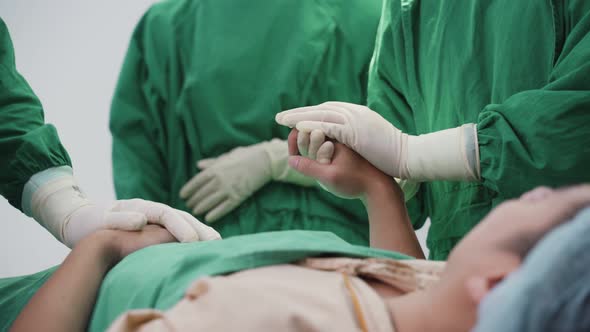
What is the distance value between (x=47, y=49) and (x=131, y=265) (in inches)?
51.6

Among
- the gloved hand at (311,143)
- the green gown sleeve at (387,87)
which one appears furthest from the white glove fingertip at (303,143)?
the green gown sleeve at (387,87)

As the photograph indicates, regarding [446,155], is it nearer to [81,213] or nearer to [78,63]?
[81,213]

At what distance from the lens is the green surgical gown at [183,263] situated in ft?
2.93

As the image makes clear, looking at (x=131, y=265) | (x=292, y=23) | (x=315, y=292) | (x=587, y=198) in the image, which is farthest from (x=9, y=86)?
(x=587, y=198)

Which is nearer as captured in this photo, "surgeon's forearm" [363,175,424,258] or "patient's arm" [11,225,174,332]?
"patient's arm" [11,225,174,332]

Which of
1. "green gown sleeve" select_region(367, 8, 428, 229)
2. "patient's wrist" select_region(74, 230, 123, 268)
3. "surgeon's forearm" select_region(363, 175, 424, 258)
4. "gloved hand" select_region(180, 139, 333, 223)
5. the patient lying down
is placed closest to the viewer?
the patient lying down

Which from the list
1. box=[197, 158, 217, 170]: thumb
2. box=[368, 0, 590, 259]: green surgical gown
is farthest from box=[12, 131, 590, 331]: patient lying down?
box=[197, 158, 217, 170]: thumb

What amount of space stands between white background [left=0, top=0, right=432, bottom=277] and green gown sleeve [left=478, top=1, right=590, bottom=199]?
908mm

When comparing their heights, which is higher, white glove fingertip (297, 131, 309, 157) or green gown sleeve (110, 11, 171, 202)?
white glove fingertip (297, 131, 309, 157)

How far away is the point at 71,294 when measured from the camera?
0.99 meters

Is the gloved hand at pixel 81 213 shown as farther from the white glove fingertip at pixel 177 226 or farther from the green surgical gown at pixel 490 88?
the green surgical gown at pixel 490 88

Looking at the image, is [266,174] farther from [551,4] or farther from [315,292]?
[315,292]

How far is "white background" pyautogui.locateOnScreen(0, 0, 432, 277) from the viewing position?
82.0 inches

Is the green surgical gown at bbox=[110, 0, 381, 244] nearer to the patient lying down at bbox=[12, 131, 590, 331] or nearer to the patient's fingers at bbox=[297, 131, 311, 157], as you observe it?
the patient's fingers at bbox=[297, 131, 311, 157]
